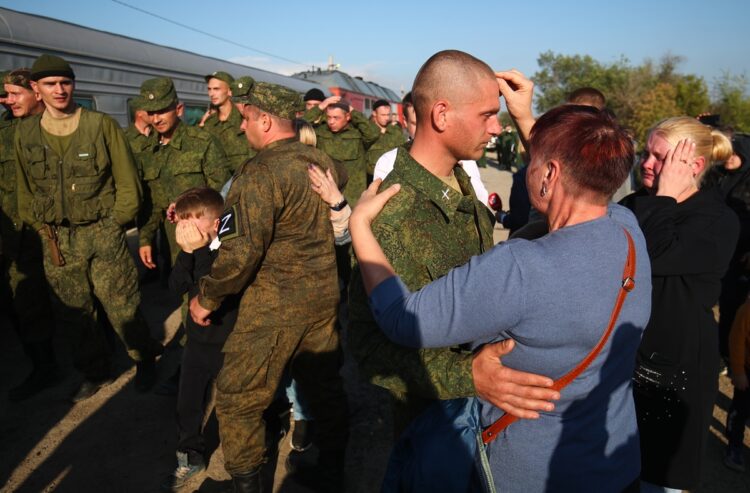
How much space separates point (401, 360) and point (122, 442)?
275 cm

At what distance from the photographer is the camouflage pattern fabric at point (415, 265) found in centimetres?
147

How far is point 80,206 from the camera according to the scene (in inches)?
142

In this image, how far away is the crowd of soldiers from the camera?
2.55m

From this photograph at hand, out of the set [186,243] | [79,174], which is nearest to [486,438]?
[186,243]

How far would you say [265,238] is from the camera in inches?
98.7

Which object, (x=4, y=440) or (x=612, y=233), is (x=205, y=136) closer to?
(x=4, y=440)

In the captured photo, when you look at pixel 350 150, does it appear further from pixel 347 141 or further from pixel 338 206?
pixel 338 206

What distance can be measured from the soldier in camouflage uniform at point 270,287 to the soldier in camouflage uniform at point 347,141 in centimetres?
405

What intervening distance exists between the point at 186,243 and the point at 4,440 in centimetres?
194

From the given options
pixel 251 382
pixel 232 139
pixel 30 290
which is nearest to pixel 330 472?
pixel 251 382

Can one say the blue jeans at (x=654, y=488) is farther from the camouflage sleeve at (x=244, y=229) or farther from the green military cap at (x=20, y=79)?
the green military cap at (x=20, y=79)

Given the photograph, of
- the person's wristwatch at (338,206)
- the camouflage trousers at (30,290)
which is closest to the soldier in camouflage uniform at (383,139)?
the camouflage trousers at (30,290)

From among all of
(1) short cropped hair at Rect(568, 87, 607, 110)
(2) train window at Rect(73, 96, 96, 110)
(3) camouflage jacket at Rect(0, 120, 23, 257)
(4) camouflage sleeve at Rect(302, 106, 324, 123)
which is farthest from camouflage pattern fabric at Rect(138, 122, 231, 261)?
(1) short cropped hair at Rect(568, 87, 607, 110)

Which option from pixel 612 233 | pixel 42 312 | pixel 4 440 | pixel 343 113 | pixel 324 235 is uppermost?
pixel 343 113
